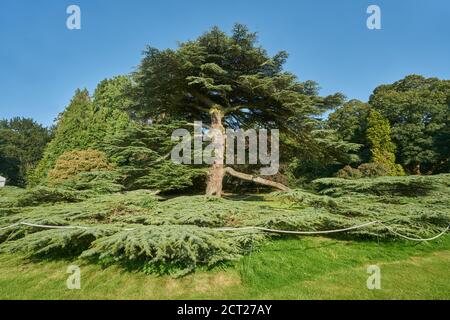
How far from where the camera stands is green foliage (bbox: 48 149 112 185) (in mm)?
16156

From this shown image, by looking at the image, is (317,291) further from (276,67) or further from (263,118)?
(263,118)

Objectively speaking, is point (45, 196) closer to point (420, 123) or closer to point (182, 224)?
point (182, 224)

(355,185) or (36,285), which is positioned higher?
(355,185)

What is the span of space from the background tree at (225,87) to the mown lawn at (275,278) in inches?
252

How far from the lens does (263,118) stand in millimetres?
14008

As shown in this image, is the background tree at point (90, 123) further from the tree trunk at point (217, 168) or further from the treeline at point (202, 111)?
the tree trunk at point (217, 168)

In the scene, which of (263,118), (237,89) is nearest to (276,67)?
(237,89)

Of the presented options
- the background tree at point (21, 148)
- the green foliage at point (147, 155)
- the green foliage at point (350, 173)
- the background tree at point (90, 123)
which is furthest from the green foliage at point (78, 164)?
the background tree at point (21, 148)

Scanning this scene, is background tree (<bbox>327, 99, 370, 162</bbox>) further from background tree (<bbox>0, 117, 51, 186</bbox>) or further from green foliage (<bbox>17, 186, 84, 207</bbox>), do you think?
background tree (<bbox>0, 117, 51, 186</bbox>)

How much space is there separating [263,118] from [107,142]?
686 centimetres

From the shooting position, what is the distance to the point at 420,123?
88.5 feet

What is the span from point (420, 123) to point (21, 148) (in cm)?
5312

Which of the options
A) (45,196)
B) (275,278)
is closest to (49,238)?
(45,196)
